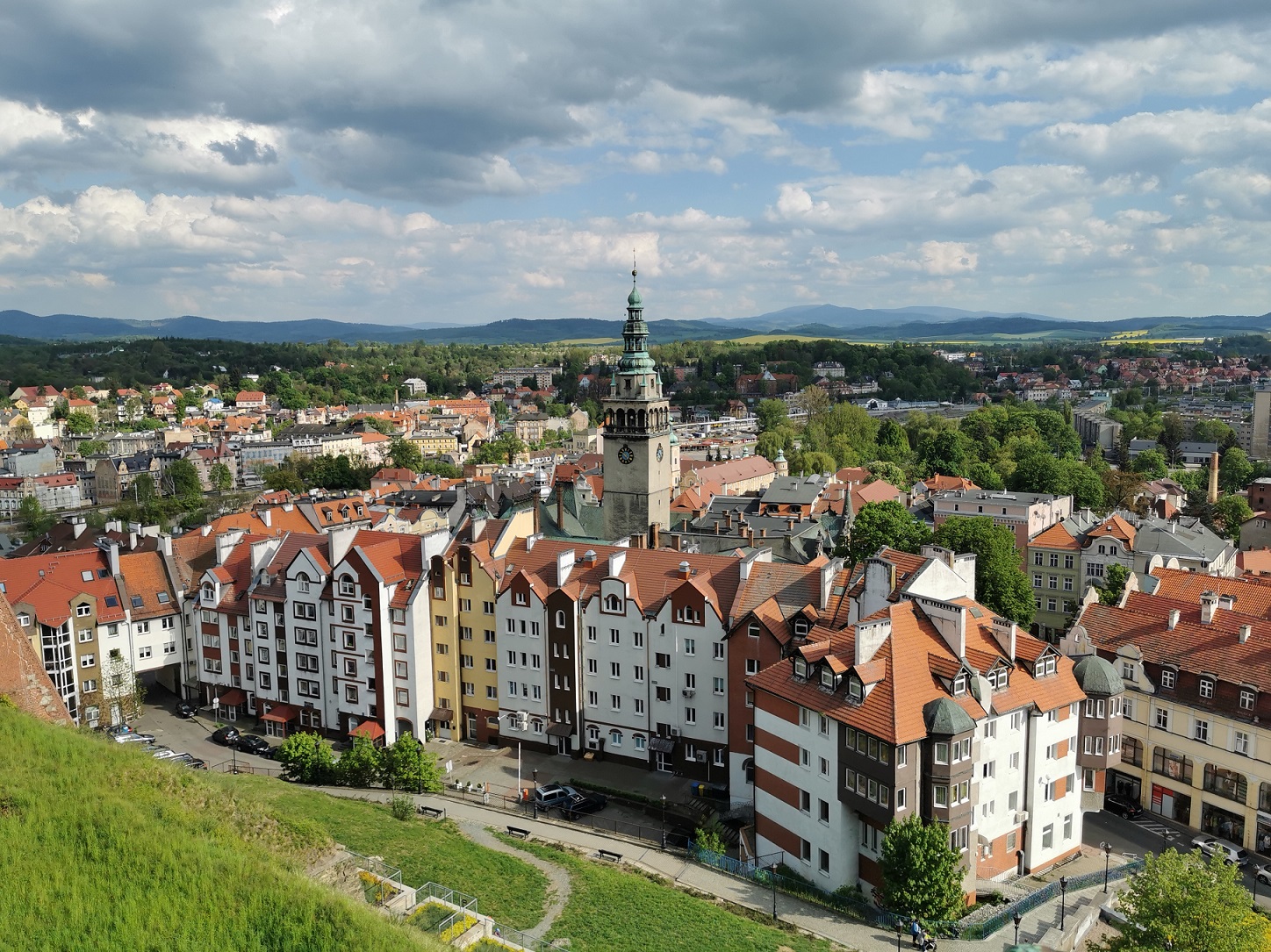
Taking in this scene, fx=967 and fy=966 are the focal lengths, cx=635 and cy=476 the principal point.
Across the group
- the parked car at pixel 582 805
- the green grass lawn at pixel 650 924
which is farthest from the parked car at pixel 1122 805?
the parked car at pixel 582 805

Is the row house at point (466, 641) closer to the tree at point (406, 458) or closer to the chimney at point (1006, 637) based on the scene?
the chimney at point (1006, 637)

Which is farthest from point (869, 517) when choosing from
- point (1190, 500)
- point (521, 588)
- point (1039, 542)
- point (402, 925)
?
point (1190, 500)

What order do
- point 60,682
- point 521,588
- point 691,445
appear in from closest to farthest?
point 521,588 → point 60,682 → point 691,445

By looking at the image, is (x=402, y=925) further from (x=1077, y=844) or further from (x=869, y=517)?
(x=869, y=517)

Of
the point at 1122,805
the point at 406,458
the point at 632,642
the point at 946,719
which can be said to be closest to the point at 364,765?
the point at 632,642

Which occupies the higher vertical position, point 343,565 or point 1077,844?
point 343,565

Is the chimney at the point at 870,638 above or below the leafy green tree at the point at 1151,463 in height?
above

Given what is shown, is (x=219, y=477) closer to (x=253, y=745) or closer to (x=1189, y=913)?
(x=253, y=745)
